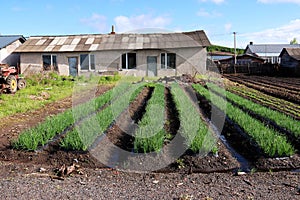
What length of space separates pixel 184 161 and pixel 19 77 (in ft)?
35.8

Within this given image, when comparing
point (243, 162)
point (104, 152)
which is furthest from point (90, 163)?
point (243, 162)

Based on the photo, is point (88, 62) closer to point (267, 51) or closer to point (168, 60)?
point (168, 60)

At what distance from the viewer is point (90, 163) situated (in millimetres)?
4496

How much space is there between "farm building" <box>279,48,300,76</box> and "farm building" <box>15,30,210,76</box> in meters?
9.96

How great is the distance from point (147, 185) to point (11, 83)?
31.7 ft

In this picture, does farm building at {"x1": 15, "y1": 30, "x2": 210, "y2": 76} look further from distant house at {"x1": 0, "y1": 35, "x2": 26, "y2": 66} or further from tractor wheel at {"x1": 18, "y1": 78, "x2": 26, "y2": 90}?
tractor wheel at {"x1": 18, "y1": 78, "x2": 26, "y2": 90}

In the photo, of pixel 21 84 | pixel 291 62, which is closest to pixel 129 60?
pixel 21 84

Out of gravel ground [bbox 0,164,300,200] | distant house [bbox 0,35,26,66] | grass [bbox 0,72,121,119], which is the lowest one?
gravel ground [bbox 0,164,300,200]

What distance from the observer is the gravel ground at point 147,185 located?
339 cm

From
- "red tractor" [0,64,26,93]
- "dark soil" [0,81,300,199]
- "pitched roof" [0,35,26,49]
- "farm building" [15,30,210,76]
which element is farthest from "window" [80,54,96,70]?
"dark soil" [0,81,300,199]

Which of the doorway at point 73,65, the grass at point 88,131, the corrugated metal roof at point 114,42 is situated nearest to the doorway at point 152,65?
the corrugated metal roof at point 114,42

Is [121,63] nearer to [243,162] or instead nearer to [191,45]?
[191,45]

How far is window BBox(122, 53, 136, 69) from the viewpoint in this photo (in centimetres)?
2041

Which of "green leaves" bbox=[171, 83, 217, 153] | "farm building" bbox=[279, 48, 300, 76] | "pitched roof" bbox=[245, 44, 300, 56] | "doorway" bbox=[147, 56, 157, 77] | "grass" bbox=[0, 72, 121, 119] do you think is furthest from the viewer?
"pitched roof" bbox=[245, 44, 300, 56]
